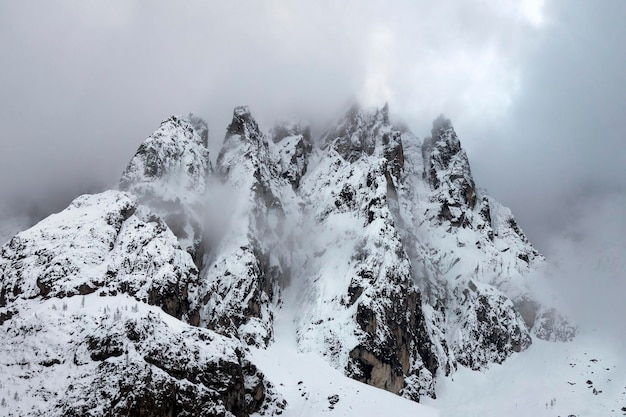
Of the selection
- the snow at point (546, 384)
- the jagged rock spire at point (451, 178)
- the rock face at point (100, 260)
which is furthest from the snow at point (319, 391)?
the jagged rock spire at point (451, 178)

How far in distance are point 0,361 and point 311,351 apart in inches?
2626

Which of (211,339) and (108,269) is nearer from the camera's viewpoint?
(211,339)

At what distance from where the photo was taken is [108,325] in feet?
156

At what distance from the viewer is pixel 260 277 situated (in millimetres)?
120875

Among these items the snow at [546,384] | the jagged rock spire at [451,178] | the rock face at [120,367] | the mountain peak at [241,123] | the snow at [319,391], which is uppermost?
the jagged rock spire at [451,178]

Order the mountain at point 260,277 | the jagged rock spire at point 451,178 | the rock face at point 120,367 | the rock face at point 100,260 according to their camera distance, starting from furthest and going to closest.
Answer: the jagged rock spire at point 451,178
the rock face at point 100,260
the mountain at point 260,277
the rock face at point 120,367

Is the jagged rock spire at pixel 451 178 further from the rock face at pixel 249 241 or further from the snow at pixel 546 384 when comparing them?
the rock face at pixel 249 241

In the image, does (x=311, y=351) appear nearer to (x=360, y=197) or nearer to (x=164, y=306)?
(x=164, y=306)

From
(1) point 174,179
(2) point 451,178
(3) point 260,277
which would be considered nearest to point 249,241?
(3) point 260,277

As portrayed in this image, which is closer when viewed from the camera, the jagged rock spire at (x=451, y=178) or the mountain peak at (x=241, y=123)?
the mountain peak at (x=241, y=123)

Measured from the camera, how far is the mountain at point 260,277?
46594 mm

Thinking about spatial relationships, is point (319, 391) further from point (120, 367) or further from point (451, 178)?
point (451, 178)

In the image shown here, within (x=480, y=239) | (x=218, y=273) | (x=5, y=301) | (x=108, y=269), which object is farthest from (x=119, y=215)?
(x=480, y=239)

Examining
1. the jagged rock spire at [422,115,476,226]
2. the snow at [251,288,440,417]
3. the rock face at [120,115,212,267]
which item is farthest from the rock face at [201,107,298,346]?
the jagged rock spire at [422,115,476,226]
